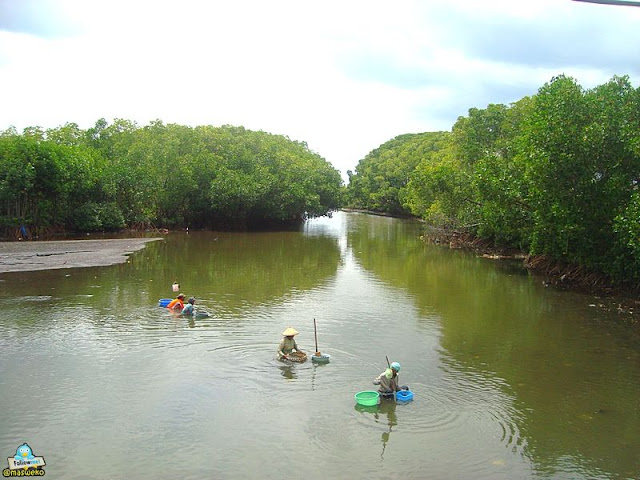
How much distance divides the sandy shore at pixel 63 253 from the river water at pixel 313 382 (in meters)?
3.37

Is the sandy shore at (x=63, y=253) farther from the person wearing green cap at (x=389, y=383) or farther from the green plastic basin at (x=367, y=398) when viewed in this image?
the person wearing green cap at (x=389, y=383)

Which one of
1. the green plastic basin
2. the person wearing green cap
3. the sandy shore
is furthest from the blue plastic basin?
the sandy shore

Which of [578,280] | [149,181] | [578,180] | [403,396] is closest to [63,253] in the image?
[149,181]

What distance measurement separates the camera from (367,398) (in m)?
9.93

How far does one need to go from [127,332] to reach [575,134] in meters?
15.5

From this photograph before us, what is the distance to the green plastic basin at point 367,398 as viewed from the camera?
992 centimetres

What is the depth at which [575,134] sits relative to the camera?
19.1 metres

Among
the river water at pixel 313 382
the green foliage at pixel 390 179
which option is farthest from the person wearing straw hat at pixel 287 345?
the green foliage at pixel 390 179

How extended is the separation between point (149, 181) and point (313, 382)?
36043mm

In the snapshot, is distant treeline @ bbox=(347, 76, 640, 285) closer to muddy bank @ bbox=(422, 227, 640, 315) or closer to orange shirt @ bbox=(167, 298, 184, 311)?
muddy bank @ bbox=(422, 227, 640, 315)

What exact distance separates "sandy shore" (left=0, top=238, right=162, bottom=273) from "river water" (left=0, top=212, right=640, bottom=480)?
133 inches

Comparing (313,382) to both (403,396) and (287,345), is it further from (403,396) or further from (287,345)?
(403,396)

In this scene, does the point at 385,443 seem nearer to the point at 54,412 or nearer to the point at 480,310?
the point at 54,412

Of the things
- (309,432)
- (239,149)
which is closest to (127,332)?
(309,432)
